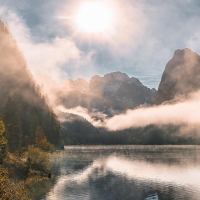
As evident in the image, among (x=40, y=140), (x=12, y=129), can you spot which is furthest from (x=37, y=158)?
(x=40, y=140)

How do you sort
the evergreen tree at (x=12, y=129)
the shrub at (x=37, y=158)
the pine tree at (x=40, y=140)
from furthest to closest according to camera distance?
the pine tree at (x=40, y=140)
the evergreen tree at (x=12, y=129)
the shrub at (x=37, y=158)

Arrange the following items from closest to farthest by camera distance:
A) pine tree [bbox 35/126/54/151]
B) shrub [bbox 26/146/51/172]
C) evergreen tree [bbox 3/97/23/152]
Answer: shrub [bbox 26/146/51/172] < evergreen tree [bbox 3/97/23/152] < pine tree [bbox 35/126/54/151]

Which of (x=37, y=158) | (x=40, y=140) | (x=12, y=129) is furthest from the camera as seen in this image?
(x=40, y=140)

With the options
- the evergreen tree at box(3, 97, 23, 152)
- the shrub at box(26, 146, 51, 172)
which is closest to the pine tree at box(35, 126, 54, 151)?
the evergreen tree at box(3, 97, 23, 152)

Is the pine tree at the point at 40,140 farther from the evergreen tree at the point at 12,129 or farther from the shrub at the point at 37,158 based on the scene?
the shrub at the point at 37,158

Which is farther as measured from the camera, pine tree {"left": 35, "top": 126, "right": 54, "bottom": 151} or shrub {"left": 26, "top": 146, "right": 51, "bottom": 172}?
pine tree {"left": 35, "top": 126, "right": 54, "bottom": 151}

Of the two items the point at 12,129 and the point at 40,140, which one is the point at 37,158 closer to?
the point at 12,129

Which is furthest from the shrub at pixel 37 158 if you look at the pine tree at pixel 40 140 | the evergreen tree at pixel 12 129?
the pine tree at pixel 40 140

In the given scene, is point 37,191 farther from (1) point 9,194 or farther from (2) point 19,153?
(1) point 9,194

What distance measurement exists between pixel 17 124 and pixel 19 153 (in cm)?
2127

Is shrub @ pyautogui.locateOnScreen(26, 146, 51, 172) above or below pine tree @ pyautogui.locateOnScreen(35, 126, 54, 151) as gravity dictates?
below

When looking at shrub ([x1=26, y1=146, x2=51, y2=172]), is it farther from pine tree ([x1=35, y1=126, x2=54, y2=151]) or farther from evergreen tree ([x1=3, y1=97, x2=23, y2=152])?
pine tree ([x1=35, y1=126, x2=54, y2=151])

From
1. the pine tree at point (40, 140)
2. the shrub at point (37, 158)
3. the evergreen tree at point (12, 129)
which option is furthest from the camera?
the pine tree at point (40, 140)

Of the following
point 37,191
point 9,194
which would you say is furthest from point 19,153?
point 9,194
